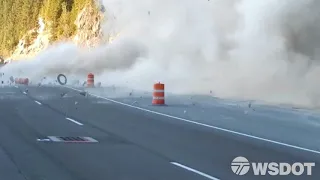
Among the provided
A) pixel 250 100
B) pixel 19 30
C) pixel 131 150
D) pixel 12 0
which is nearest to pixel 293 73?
pixel 250 100

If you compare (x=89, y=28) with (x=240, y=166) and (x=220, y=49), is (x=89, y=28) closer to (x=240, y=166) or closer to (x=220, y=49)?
(x=220, y=49)

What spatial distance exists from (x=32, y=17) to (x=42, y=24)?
23.3 ft

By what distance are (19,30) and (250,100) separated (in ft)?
215

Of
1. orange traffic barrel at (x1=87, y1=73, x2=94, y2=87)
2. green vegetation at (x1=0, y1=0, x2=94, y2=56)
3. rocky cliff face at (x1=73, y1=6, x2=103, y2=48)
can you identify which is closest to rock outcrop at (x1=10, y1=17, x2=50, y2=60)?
green vegetation at (x1=0, y1=0, x2=94, y2=56)

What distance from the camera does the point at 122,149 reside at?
38.5ft

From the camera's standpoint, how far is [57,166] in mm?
9789

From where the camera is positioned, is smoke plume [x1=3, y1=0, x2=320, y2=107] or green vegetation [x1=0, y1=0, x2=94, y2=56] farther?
green vegetation [x1=0, y1=0, x2=94, y2=56]

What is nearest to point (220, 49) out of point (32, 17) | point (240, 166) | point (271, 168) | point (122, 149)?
point (122, 149)

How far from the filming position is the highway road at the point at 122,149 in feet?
30.8

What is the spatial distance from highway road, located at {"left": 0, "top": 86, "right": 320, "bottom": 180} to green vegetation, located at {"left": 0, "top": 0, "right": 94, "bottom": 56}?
40.0 m

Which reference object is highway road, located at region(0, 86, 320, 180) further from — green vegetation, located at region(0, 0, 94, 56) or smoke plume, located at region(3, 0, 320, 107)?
green vegetation, located at region(0, 0, 94, 56)

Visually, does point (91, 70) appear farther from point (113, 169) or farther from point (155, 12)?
point (113, 169)

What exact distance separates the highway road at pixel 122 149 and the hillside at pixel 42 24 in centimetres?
3601

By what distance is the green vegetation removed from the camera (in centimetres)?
6212
